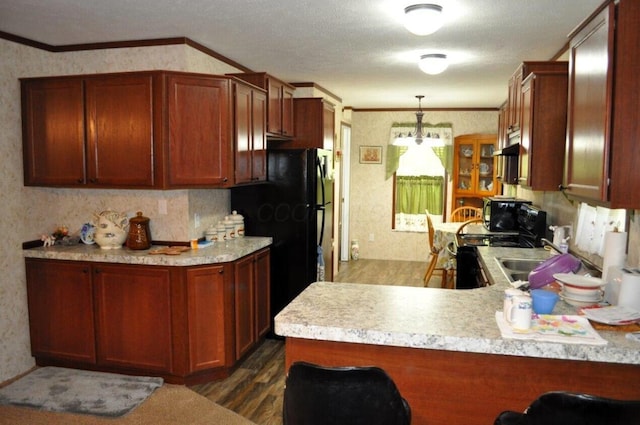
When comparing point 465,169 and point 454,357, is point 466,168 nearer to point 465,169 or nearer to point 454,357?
point 465,169

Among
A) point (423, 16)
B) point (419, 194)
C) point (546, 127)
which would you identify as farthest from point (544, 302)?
point (419, 194)

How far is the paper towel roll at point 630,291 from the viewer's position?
6.86 ft

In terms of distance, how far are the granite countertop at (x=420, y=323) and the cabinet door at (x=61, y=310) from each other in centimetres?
203

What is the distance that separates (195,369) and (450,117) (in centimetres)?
593

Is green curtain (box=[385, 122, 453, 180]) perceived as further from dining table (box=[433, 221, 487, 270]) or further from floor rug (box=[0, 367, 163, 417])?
floor rug (box=[0, 367, 163, 417])

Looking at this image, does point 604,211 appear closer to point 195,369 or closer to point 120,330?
point 195,369

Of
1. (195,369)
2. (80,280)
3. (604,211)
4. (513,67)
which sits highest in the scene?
(513,67)

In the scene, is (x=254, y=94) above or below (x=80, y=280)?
above

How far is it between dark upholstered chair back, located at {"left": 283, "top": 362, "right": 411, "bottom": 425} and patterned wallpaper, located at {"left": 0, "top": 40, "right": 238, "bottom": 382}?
2565mm

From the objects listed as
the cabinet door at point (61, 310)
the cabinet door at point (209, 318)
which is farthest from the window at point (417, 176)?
the cabinet door at point (61, 310)

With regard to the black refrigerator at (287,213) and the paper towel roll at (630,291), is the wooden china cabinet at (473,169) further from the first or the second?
the paper towel roll at (630,291)

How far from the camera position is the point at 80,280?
356 cm

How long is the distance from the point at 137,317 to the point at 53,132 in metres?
1.51

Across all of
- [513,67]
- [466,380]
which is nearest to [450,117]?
[513,67]
